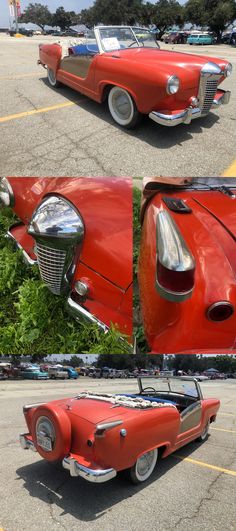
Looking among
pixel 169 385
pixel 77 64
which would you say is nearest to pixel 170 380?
pixel 169 385

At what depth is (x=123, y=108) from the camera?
448 cm

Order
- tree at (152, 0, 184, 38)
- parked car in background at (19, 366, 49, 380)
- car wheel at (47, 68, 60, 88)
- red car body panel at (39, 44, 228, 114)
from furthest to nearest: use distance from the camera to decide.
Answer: parked car in background at (19, 366, 49, 380), car wheel at (47, 68, 60, 88), tree at (152, 0, 184, 38), red car body panel at (39, 44, 228, 114)

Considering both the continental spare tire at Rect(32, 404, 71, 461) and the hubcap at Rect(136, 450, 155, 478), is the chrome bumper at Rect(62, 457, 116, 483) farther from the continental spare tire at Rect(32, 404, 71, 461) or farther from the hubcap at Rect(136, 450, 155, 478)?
the hubcap at Rect(136, 450, 155, 478)

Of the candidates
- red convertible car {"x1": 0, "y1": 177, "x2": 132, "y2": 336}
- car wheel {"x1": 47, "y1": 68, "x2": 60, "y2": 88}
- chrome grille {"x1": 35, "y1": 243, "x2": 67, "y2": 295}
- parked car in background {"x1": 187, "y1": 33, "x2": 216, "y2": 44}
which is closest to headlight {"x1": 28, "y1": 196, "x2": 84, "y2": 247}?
red convertible car {"x1": 0, "y1": 177, "x2": 132, "y2": 336}

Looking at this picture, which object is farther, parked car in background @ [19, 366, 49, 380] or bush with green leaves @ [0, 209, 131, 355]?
parked car in background @ [19, 366, 49, 380]

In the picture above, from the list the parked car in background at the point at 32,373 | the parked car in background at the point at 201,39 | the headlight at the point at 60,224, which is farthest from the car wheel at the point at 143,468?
the parked car in background at the point at 201,39

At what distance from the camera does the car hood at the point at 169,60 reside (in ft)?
14.0

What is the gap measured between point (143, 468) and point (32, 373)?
12.8 feet

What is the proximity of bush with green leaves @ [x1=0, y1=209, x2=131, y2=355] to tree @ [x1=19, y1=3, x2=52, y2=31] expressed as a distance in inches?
111

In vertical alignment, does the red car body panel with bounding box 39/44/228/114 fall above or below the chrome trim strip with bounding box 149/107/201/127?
above

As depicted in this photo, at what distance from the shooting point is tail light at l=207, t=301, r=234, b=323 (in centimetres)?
333

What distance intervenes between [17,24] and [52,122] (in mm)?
1738

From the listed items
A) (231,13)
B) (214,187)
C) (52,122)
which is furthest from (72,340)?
(231,13)

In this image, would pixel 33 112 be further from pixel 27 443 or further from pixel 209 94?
pixel 27 443
